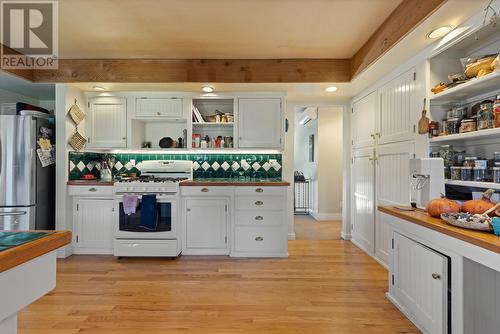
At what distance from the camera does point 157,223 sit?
10.4 ft

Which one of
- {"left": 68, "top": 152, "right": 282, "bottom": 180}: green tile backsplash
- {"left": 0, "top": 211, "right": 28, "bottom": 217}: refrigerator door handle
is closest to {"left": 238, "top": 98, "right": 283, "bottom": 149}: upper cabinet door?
{"left": 68, "top": 152, "right": 282, "bottom": 180}: green tile backsplash

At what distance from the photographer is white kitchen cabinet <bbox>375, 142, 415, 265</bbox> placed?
→ 2646mm

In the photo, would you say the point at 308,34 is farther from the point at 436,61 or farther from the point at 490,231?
the point at 490,231

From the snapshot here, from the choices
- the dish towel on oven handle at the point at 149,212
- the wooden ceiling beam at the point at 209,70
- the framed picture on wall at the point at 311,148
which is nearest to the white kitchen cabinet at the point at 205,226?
the dish towel on oven handle at the point at 149,212

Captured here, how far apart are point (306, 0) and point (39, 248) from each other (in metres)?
2.23

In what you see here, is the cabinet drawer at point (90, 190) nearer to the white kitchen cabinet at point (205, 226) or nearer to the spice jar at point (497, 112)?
the white kitchen cabinet at point (205, 226)

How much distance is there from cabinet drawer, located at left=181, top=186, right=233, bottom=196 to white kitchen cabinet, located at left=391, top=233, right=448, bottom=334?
6.03ft

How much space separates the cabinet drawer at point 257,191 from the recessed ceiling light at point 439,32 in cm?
201

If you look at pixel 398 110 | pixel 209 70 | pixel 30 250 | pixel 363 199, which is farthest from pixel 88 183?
pixel 398 110

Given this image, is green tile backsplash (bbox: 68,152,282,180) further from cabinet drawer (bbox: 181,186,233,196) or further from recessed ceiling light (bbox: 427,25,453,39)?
recessed ceiling light (bbox: 427,25,453,39)

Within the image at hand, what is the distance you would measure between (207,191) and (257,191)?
603mm

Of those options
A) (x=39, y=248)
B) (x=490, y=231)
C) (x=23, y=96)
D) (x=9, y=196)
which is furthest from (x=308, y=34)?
(x=23, y=96)

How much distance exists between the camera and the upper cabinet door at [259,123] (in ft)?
11.7

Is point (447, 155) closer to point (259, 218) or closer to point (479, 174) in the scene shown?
point (479, 174)
